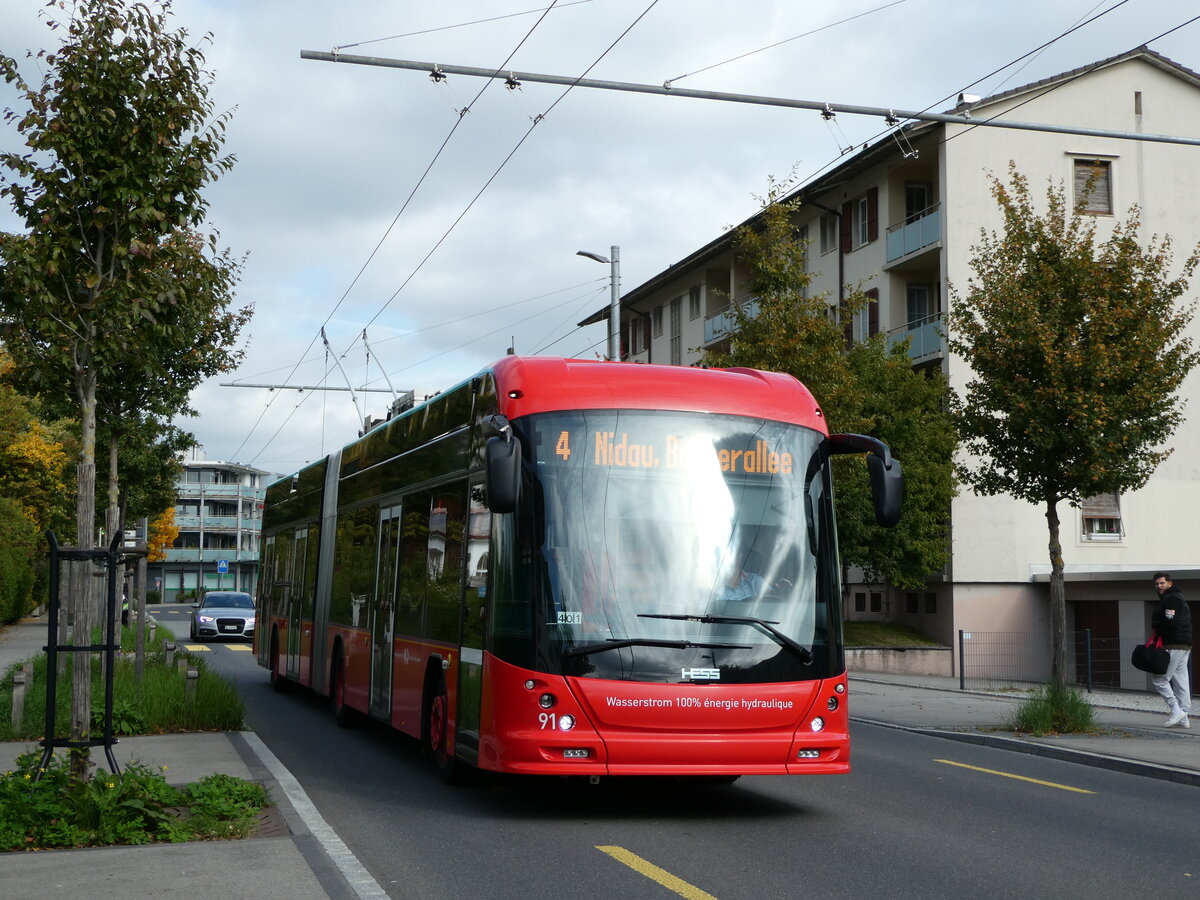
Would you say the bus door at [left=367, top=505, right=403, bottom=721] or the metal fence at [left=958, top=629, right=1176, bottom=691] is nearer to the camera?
the bus door at [left=367, top=505, right=403, bottom=721]

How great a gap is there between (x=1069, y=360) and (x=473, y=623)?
405 inches

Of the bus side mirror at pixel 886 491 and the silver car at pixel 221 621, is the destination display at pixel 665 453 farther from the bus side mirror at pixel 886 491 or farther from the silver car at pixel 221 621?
the silver car at pixel 221 621

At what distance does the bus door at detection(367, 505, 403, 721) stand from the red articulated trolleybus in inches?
96.0

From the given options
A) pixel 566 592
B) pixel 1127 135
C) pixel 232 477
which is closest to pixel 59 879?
pixel 566 592

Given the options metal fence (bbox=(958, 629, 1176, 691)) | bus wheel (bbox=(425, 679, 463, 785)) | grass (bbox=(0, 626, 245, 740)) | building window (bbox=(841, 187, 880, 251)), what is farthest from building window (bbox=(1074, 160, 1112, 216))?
bus wheel (bbox=(425, 679, 463, 785))

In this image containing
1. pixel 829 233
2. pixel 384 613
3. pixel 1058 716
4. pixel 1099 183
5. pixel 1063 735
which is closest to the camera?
pixel 384 613

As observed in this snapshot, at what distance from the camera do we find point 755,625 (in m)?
9.59

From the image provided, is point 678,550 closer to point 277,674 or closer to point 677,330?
point 277,674

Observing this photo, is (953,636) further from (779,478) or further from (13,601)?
(779,478)

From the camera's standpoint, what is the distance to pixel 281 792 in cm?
984

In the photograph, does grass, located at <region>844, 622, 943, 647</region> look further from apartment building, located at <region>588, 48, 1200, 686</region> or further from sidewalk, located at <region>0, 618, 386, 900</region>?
sidewalk, located at <region>0, 618, 386, 900</region>

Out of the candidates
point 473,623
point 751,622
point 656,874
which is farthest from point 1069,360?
point 656,874

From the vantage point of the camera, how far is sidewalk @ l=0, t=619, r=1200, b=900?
6.89m

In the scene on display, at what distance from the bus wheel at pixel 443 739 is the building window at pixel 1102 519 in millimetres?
30190
